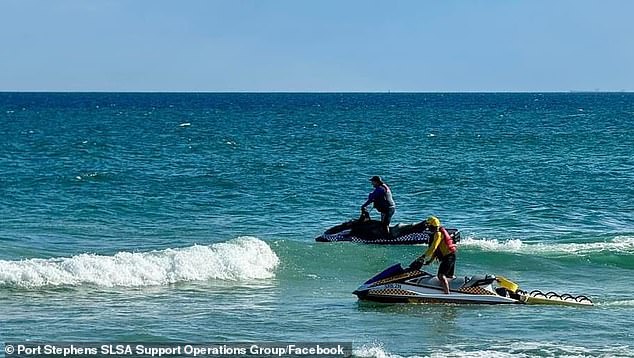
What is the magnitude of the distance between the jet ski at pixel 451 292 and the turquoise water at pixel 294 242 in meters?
0.25

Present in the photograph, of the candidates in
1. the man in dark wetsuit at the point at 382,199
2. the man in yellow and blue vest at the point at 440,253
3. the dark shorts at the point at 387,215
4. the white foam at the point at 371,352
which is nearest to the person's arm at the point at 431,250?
the man in yellow and blue vest at the point at 440,253

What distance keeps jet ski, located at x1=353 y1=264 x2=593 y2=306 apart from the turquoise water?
250 millimetres

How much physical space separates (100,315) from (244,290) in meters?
3.74

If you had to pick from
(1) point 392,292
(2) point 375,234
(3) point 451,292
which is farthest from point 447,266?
(2) point 375,234

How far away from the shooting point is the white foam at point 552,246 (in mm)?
24891

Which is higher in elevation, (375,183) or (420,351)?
(375,183)

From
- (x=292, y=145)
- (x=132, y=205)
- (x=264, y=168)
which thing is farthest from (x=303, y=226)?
(x=292, y=145)

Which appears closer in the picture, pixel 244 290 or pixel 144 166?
pixel 244 290

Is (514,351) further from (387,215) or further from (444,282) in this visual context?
(387,215)

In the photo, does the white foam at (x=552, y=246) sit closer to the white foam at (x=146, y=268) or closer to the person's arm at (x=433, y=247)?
the white foam at (x=146, y=268)

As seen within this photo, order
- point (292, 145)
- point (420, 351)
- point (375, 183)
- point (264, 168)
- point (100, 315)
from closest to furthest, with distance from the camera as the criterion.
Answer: point (420, 351) < point (100, 315) < point (375, 183) < point (264, 168) < point (292, 145)

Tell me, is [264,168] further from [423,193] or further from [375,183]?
[375,183]

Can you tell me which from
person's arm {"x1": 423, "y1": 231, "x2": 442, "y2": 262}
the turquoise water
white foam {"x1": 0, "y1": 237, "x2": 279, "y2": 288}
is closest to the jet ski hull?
the turquoise water

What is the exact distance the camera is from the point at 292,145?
6100 cm
